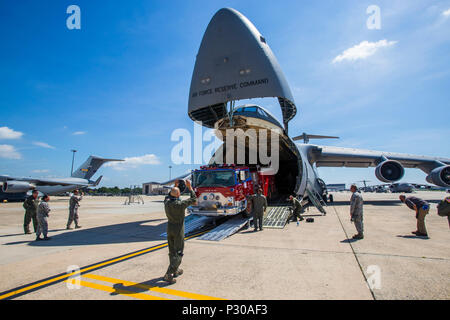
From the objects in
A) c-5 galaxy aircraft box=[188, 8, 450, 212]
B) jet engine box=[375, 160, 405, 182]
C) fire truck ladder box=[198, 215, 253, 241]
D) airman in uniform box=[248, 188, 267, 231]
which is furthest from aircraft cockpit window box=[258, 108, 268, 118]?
jet engine box=[375, 160, 405, 182]

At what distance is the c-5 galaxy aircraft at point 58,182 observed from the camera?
80.9 feet

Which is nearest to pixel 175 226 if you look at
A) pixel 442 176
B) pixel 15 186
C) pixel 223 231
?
pixel 223 231

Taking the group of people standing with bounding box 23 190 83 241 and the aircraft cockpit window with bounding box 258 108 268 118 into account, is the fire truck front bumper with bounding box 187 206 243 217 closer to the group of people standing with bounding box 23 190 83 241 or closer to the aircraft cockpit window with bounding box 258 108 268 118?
the aircraft cockpit window with bounding box 258 108 268 118

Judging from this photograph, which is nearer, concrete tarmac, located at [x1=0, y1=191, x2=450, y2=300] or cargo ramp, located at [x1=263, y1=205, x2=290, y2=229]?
concrete tarmac, located at [x1=0, y1=191, x2=450, y2=300]

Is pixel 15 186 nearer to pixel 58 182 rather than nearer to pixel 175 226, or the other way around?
pixel 58 182

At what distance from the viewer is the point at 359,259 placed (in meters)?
4.87

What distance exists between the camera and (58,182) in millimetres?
29031

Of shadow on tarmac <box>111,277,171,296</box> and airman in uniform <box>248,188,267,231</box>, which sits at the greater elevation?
airman in uniform <box>248,188,267,231</box>

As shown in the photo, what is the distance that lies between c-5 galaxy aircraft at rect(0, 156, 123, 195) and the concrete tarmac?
23.3 meters

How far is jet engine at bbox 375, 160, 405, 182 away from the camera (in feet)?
49.9
